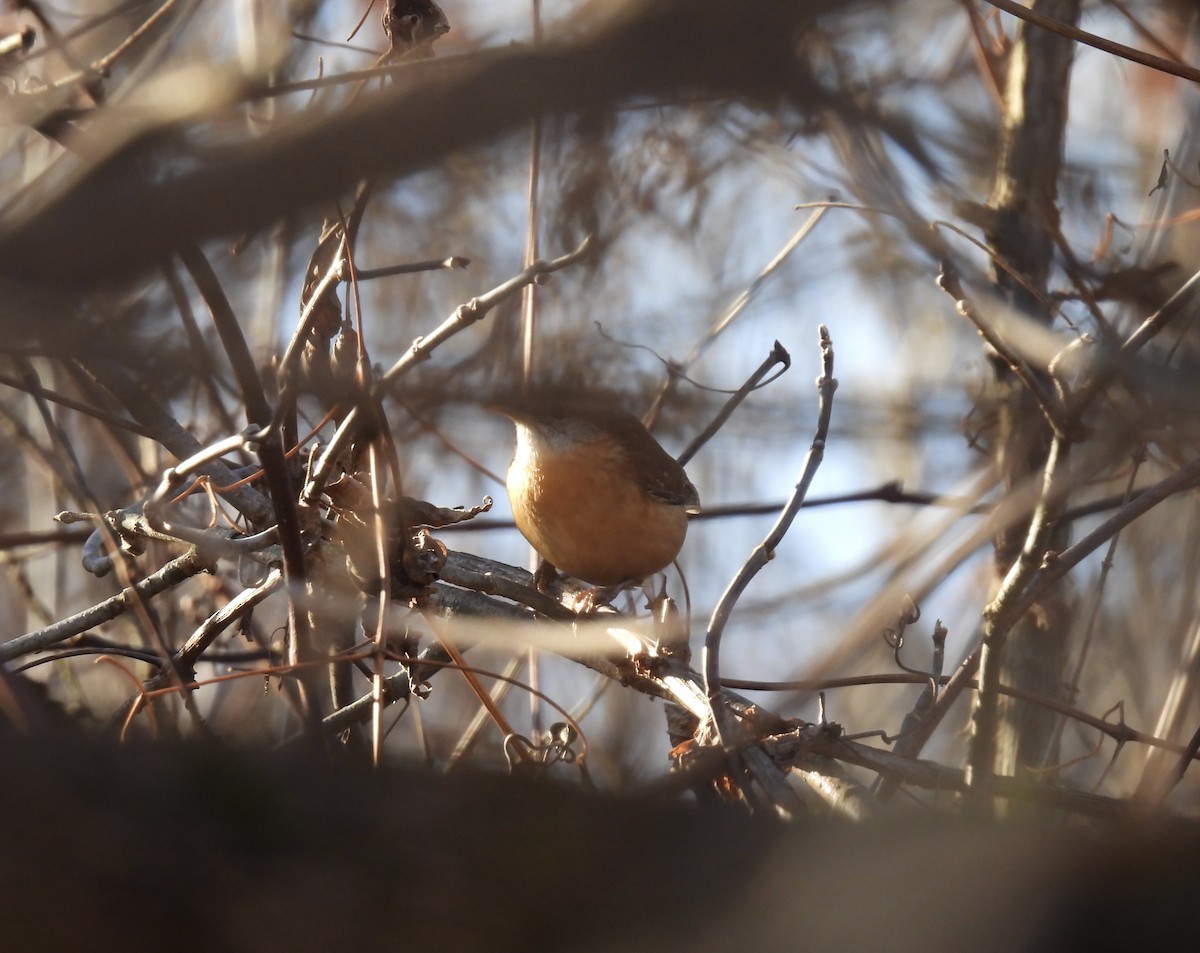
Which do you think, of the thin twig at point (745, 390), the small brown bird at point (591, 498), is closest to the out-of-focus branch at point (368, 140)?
the thin twig at point (745, 390)

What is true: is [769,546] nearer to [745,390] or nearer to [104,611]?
[745,390]

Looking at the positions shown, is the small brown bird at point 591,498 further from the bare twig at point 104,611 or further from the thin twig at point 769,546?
the thin twig at point 769,546

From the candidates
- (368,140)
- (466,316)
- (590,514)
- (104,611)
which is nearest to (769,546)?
(466,316)

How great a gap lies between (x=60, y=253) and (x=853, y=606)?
2.87 m

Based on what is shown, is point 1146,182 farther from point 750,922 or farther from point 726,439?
point 750,922

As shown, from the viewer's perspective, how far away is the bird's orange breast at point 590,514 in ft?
11.0

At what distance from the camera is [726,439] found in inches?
145

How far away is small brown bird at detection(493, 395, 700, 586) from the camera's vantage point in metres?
3.37

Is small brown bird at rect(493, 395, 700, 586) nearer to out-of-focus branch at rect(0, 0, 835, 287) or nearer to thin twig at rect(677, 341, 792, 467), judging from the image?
Answer: thin twig at rect(677, 341, 792, 467)

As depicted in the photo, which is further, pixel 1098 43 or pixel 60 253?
pixel 1098 43

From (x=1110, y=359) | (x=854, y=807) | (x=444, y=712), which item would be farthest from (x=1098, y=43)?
(x=444, y=712)

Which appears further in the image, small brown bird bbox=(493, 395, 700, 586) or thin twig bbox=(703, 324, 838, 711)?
small brown bird bbox=(493, 395, 700, 586)

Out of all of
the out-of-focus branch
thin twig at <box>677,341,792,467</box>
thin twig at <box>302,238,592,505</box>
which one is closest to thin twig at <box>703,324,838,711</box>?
thin twig at <box>677,341,792,467</box>

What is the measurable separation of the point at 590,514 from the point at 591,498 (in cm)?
5
